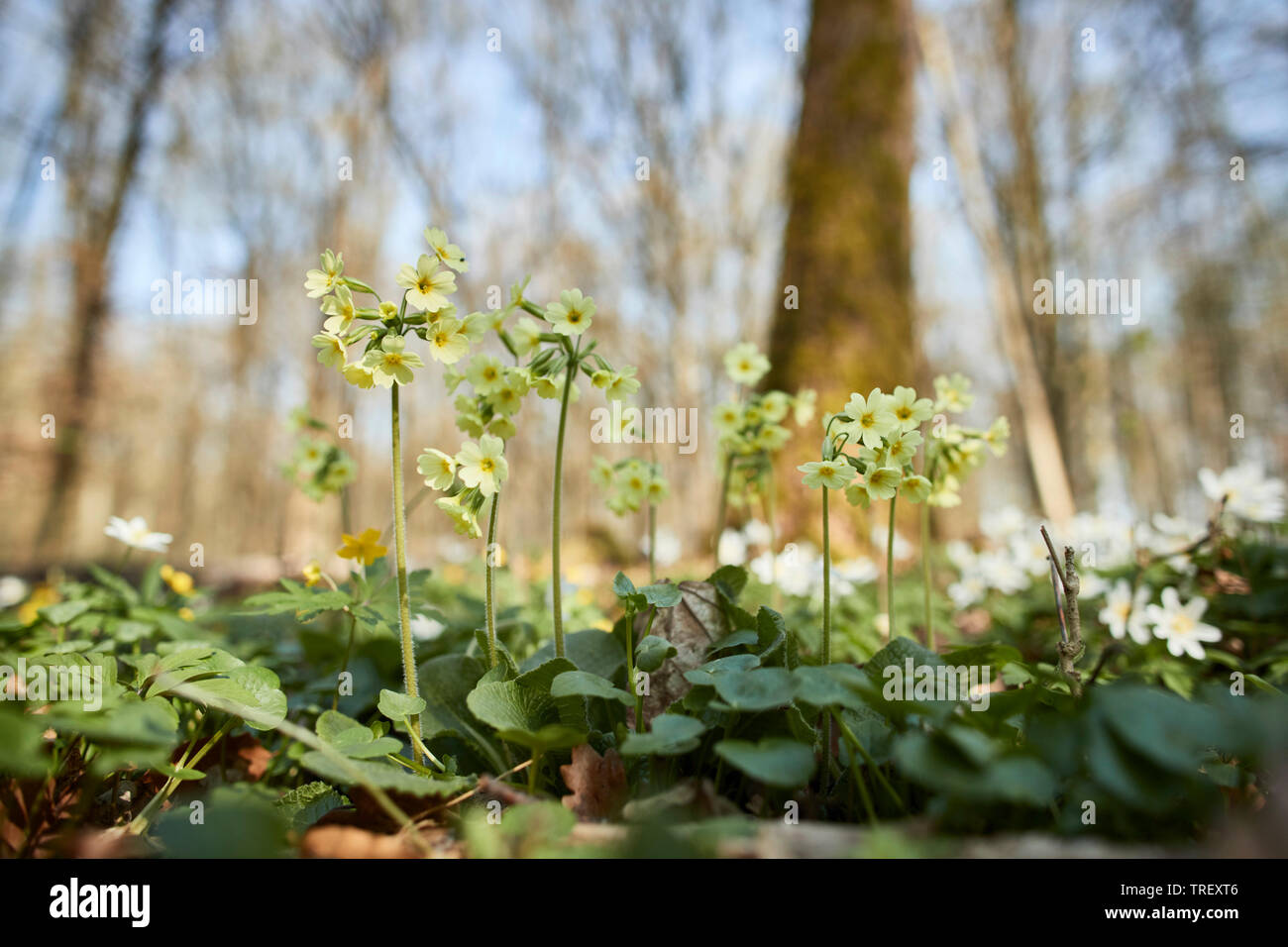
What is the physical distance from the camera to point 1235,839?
769 mm

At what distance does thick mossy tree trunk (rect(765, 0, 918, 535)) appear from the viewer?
15.7ft

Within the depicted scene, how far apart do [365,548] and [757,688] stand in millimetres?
1052

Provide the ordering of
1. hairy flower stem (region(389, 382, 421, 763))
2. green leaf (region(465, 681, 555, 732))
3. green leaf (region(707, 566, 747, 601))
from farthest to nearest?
green leaf (region(707, 566, 747, 601))
hairy flower stem (region(389, 382, 421, 763))
green leaf (region(465, 681, 555, 732))

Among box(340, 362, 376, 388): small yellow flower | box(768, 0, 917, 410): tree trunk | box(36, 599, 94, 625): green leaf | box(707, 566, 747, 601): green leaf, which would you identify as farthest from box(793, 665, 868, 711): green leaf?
box(768, 0, 917, 410): tree trunk

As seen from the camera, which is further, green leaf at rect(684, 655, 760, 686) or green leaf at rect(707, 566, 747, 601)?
green leaf at rect(707, 566, 747, 601)

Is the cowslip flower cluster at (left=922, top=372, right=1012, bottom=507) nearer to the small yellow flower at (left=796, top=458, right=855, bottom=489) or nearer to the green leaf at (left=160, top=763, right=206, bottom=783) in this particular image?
the small yellow flower at (left=796, top=458, right=855, bottom=489)

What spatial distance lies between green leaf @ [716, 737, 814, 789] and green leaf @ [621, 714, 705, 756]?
56 millimetres

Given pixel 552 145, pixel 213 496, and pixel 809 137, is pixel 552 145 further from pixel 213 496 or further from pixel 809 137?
pixel 213 496

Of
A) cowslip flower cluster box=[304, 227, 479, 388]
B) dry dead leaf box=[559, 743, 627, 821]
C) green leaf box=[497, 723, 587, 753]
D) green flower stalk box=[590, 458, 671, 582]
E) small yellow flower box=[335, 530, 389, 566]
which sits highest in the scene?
cowslip flower cluster box=[304, 227, 479, 388]

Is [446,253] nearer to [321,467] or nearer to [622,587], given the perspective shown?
[622,587]

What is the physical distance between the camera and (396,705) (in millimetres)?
1184

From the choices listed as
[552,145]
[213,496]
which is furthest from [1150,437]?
[213,496]

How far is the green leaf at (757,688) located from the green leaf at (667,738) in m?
0.07

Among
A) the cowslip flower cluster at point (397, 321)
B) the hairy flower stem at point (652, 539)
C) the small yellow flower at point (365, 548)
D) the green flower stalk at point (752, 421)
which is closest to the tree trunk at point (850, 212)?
the green flower stalk at point (752, 421)
